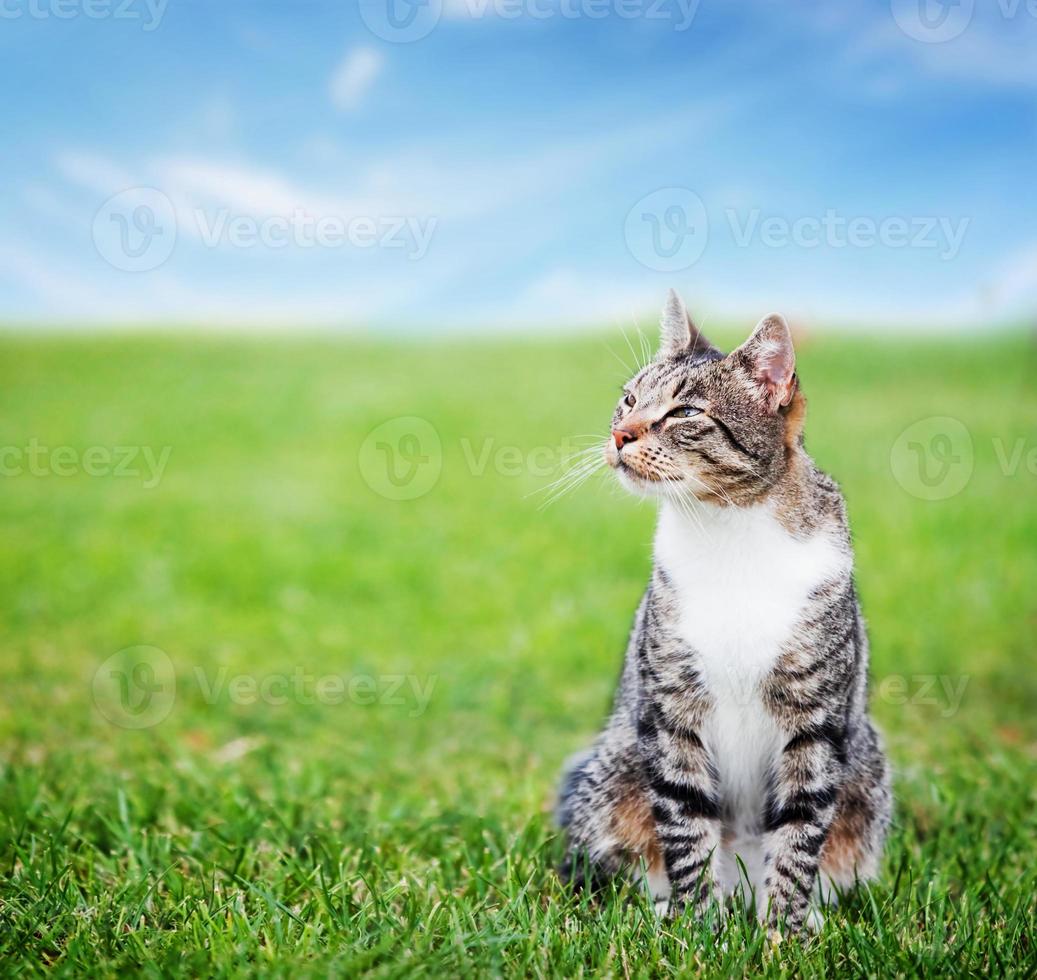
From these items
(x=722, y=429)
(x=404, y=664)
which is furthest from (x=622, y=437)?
(x=404, y=664)

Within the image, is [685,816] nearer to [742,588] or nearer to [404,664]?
[742,588]

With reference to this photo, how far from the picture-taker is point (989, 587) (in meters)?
7.04

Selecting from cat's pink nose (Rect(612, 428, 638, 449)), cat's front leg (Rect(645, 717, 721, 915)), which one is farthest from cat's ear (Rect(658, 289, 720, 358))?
cat's front leg (Rect(645, 717, 721, 915))

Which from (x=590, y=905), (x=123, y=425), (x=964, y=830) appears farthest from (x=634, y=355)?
(x=123, y=425)

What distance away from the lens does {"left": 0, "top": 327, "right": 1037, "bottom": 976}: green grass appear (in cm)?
277

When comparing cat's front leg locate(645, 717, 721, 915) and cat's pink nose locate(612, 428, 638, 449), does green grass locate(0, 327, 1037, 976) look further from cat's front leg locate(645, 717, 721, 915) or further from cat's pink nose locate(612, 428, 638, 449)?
cat's pink nose locate(612, 428, 638, 449)

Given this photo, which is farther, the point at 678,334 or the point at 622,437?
the point at 678,334

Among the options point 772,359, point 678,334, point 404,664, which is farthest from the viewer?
point 404,664

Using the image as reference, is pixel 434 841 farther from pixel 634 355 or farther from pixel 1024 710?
pixel 1024 710

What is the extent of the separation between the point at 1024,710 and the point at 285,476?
21.4 ft

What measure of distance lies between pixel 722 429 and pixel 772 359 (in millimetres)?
221

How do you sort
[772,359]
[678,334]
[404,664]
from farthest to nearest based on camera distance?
[404,664]
[678,334]
[772,359]

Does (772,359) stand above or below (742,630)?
above

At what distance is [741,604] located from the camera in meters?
2.74
